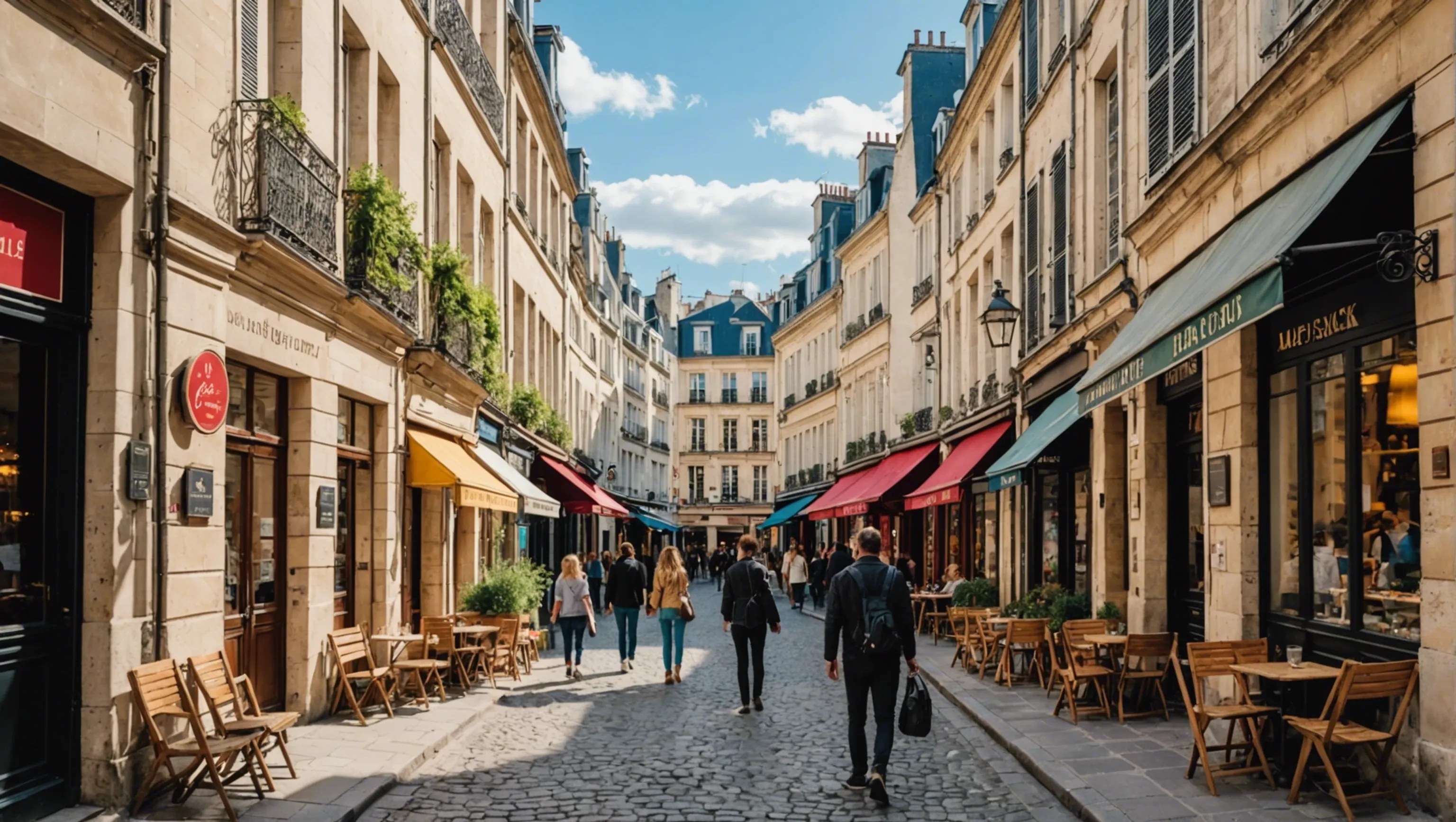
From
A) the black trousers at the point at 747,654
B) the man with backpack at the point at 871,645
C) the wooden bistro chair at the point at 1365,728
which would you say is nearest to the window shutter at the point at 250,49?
the man with backpack at the point at 871,645

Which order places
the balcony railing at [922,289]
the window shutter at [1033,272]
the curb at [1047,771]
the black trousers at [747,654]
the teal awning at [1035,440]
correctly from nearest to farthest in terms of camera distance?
1. the curb at [1047,771]
2. the black trousers at [747,654]
3. the teal awning at [1035,440]
4. the window shutter at [1033,272]
5. the balcony railing at [922,289]

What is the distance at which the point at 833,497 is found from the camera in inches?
1268

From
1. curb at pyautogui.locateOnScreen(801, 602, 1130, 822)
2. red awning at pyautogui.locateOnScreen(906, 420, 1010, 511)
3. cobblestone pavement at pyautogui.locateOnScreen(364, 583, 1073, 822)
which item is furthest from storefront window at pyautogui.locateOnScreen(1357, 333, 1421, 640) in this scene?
red awning at pyautogui.locateOnScreen(906, 420, 1010, 511)

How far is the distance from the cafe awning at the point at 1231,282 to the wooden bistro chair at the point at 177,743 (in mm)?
6098

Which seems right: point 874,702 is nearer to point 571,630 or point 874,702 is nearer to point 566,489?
A: point 571,630

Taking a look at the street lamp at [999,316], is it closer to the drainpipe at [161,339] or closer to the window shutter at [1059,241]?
the window shutter at [1059,241]

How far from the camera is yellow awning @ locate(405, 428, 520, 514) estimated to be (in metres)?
13.5

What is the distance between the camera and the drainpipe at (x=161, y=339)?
751cm

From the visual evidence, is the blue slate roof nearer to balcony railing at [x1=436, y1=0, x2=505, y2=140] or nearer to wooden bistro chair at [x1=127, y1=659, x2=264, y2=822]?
balcony railing at [x1=436, y1=0, x2=505, y2=140]

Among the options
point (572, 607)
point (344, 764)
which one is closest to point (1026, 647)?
point (572, 607)

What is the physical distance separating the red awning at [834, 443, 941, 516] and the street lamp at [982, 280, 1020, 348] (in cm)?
867

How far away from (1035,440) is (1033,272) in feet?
12.1

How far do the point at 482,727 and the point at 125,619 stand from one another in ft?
13.6

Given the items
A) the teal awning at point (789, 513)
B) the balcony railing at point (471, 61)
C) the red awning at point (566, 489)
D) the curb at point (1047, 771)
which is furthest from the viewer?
the teal awning at point (789, 513)
